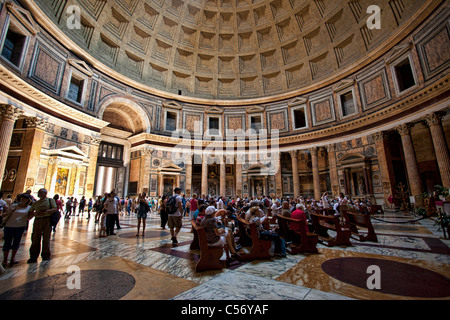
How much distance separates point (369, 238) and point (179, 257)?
5.39 metres

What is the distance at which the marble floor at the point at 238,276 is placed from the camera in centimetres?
252

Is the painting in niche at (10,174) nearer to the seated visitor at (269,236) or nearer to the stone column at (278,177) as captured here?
the seated visitor at (269,236)

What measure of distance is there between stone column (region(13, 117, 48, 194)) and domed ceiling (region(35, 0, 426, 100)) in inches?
324

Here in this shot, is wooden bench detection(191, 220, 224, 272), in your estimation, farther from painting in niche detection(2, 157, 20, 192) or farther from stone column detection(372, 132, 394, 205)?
stone column detection(372, 132, 394, 205)

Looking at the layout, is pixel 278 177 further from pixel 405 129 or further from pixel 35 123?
pixel 35 123

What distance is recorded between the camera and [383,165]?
49.2 feet

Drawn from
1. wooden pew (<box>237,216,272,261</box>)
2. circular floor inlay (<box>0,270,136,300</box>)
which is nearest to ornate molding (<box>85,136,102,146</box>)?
circular floor inlay (<box>0,270,136,300</box>)

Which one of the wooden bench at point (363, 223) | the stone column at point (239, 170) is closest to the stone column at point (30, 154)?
the wooden bench at point (363, 223)

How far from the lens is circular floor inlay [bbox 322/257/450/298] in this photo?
256 cm

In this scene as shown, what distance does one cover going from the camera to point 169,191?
20.5m

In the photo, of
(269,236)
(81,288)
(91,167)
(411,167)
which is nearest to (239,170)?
(91,167)

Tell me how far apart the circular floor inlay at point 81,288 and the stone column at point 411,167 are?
17.0m

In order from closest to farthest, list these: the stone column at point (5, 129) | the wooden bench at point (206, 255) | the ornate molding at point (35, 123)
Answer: the wooden bench at point (206, 255) → the stone column at point (5, 129) → the ornate molding at point (35, 123)

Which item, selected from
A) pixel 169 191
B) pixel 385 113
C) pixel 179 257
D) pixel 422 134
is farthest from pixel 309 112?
pixel 179 257
